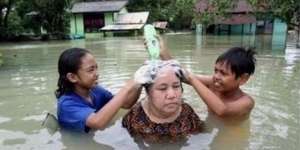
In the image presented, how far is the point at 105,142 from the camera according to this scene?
372cm

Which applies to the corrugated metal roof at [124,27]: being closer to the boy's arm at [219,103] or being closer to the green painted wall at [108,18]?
the green painted wall at [108,18]

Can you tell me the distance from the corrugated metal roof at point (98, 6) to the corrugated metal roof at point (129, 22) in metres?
1.47

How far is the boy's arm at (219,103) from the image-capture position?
3.30 m

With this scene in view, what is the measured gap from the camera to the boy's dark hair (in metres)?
3.65

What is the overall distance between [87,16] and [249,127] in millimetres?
36631

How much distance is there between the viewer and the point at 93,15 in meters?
39.3

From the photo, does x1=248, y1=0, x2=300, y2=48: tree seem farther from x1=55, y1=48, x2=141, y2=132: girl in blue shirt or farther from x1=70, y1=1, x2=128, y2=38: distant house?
x1=70, y1=1, x2=128, y2=38: distant house

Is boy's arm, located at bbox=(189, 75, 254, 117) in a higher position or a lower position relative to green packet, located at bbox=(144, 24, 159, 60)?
lower

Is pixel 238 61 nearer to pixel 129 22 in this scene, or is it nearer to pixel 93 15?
pixel 129 22

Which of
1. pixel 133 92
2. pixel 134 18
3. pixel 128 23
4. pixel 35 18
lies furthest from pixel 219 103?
pixel 35 18

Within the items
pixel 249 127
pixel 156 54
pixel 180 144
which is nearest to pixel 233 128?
pixel 249 127

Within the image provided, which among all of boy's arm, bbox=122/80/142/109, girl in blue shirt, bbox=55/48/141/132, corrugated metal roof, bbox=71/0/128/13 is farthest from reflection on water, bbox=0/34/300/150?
corrugated metal roof, bbox=71/0/128/13

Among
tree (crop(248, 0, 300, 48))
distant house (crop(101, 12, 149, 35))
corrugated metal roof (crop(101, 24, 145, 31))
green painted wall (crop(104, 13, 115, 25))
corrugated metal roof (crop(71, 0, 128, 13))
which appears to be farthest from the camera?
green painted wall (crop(104, 13, 115, 25))

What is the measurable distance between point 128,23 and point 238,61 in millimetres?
32456
